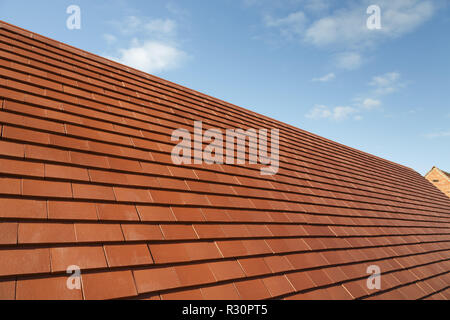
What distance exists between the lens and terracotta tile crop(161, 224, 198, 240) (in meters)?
2.10

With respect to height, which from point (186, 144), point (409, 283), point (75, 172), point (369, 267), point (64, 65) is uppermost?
point (64, 65)

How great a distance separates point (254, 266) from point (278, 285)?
0.26 m

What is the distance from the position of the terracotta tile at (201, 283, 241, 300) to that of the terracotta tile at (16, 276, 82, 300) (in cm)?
83

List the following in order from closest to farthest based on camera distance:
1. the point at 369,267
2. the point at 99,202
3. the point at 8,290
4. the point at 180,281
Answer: the point at 8,290 < the point at 180,281 < the point at 99,202 < the point at 369,267

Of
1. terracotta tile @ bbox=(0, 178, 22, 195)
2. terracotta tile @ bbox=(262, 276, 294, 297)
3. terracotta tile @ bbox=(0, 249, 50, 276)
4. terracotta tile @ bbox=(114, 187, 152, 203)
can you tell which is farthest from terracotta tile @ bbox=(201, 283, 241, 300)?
terracotta tile @ bbox=(0, 178, 22, 195)

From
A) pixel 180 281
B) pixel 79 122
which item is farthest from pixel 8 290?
pixel 79 122

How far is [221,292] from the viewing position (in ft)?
6.31

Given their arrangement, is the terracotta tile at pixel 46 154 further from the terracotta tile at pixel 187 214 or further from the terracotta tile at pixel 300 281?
the terracotta tile at pixel 300 281

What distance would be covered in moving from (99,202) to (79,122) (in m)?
1.07

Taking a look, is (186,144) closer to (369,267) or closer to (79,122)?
(79,122)

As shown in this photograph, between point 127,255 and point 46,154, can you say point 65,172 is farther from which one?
point 127,255

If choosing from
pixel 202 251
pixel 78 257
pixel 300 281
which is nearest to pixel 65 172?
pixel 78 257

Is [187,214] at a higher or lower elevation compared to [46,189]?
lower

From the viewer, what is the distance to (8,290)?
1.29 metres
